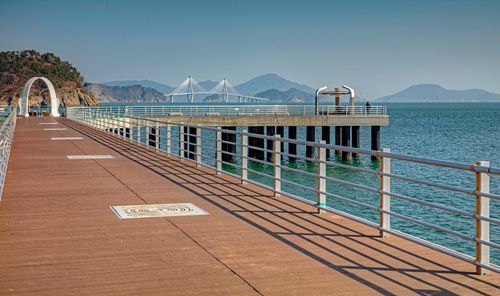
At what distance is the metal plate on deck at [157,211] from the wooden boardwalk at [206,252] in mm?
189

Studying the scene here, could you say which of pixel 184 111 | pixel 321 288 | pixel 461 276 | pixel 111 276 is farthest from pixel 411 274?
pixel 184 111

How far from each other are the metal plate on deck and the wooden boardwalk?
0.19 meters

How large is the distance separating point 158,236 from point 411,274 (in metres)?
3.19

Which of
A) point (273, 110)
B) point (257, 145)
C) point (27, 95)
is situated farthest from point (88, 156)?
point (27, 95)

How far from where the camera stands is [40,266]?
7.06 m

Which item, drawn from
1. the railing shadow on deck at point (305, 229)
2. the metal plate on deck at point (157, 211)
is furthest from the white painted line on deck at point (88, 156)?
the metal plate on deck at point (157, 211)

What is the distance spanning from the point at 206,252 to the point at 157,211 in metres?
2.95

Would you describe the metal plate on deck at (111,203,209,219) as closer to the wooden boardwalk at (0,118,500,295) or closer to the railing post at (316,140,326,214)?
the wooden boardwalk at (0,118,500,295)

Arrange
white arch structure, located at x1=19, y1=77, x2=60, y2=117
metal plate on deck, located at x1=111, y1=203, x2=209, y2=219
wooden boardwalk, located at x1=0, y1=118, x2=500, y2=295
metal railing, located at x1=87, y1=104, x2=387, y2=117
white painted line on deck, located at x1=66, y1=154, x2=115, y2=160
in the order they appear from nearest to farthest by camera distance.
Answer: wooden boardwalk, located at x1=0, y1=118, x2=500, y2=295 < metal plate on deck, located at x1=111, y1=203, x2=209, y2=219 < white painted line on deck, located at x1=66, y1=154, x2=115, y2=160 < metal railing, located at x1=87, y1=104, x2=387, y2=117 < white arch structure, located at x1=19, y1=77, x2=60, y2=117

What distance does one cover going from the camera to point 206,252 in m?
7.67

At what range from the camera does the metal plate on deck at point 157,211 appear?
33.2ft

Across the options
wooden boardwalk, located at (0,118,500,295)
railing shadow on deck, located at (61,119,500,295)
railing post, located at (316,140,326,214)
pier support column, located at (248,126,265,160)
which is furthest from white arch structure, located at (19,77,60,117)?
railing post, located at (316,140,326,214)

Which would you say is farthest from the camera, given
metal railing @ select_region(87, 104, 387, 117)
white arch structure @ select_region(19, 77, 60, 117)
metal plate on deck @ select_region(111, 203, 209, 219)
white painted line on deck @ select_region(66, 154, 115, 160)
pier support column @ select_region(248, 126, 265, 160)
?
white arch structure @ select_region(19, 77, 60, 117)

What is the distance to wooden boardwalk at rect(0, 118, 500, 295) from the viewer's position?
249 inches
